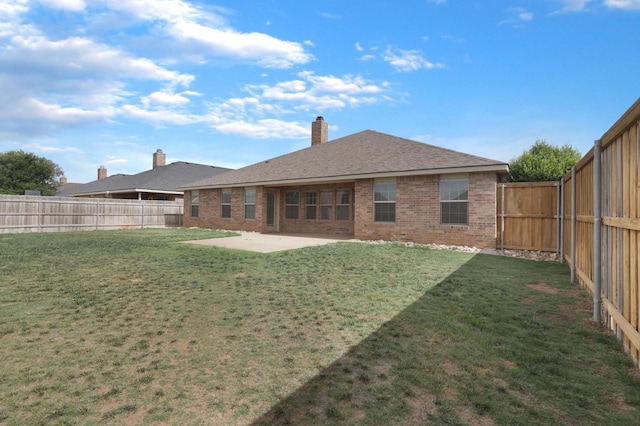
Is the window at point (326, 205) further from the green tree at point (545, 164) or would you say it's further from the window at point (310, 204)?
the green tree at point (545, 164)

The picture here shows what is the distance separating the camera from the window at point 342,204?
648 inches

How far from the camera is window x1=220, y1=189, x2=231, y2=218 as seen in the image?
1978 centimetres

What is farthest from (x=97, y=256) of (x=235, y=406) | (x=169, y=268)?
(x=235, y=406)

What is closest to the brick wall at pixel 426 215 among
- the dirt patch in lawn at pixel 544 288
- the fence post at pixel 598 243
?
the dirt patch in lawn at pixel 544 288

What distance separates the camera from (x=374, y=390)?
8.74 ft

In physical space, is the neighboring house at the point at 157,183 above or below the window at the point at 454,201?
above

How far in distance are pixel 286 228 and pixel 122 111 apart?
1060 centimetres

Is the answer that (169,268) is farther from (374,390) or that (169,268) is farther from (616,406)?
(616,406)

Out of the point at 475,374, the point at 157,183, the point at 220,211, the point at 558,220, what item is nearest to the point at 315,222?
the point at 220,211

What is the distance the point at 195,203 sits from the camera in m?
22.0

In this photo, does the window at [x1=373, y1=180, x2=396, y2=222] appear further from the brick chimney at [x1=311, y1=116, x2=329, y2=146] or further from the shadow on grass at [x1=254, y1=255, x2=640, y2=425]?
the brick chimney at [x1=311, y1=116, x2=329, y2=146]

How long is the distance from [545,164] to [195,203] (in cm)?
2140

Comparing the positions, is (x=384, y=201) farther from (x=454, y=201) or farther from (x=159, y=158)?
(x=159, y=158)

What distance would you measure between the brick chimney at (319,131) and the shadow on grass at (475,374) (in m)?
18.9
